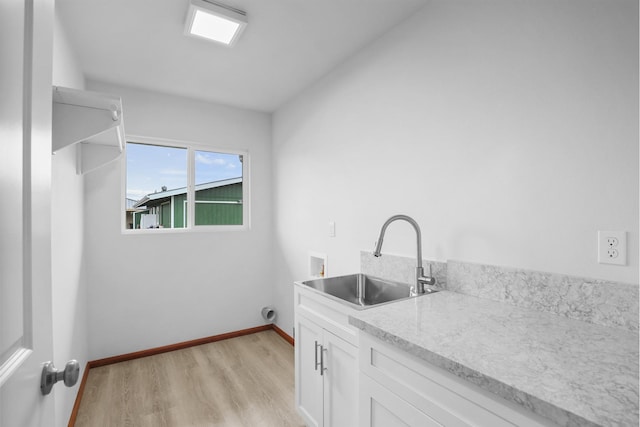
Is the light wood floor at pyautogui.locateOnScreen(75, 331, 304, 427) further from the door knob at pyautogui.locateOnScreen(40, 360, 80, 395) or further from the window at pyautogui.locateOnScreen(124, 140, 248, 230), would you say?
the door knob at pyautogui.locateOnScreen(40, 360, 80, 395)

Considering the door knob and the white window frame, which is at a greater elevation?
the white window frame

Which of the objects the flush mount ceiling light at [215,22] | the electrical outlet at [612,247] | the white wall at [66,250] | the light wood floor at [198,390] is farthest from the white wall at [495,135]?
the white wall at [66,250]

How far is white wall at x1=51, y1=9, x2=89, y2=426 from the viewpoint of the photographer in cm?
158

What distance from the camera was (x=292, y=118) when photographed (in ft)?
10.2

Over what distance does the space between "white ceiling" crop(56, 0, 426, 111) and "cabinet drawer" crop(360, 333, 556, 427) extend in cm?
178

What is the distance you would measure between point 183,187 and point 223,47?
1520mm

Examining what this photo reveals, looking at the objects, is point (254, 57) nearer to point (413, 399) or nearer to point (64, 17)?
point (64, 17)

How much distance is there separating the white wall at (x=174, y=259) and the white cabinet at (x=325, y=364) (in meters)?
1.59

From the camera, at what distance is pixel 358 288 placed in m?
2.11

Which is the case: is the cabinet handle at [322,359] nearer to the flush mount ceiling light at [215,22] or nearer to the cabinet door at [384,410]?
the cabinet door at [384,410]

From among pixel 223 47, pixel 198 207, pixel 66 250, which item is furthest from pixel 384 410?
pixel 198 207

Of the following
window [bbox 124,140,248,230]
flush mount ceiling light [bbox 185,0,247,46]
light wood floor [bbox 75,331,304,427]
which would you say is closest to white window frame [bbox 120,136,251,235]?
window [bbox 124,140,248,230]

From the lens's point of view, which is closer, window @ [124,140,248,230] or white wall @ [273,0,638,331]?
white wall @ [273,0,638,331]

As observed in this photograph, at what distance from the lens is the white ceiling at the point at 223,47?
1766 millimetres
